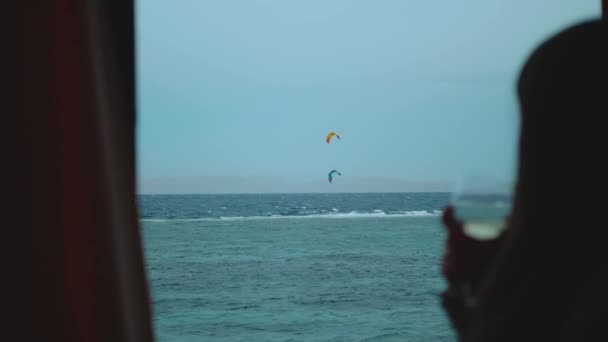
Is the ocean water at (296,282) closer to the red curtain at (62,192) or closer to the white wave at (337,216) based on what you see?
the white wave at (337,216)

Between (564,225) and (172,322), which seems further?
(172,322)

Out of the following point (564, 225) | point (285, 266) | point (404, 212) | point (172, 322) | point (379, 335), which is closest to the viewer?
point (564, 225)

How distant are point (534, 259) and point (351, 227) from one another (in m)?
33.4

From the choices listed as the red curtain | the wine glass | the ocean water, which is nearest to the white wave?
the ocean water

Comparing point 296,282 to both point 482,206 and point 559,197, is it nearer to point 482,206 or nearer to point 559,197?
point 482,206

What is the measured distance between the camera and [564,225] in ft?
1.89

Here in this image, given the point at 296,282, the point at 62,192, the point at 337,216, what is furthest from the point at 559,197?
the point at 337,216

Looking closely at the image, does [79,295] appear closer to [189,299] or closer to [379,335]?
[379,335]

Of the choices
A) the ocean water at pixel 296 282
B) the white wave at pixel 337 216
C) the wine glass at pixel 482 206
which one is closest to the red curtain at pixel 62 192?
the wine glass at pixel 482 206

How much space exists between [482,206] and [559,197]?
120 millimetres

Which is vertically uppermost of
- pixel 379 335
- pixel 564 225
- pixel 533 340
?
pixel 564 225

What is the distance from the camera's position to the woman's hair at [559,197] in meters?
0.57

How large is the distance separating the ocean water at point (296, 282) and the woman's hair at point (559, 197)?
473 centimetres

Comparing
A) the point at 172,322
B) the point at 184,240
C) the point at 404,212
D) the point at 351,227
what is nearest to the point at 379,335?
the point at 172,322
